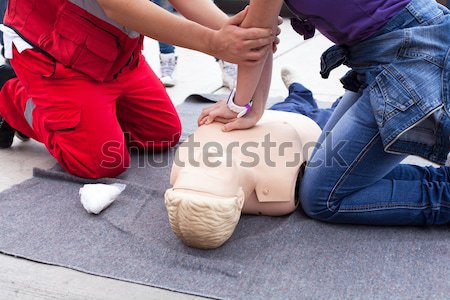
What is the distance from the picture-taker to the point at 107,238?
1.40 meters

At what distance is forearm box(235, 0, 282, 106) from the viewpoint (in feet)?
4.11

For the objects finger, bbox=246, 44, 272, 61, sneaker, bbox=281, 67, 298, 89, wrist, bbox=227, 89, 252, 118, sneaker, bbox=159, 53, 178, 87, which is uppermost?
finger, bbox=246, 44, 272, 61

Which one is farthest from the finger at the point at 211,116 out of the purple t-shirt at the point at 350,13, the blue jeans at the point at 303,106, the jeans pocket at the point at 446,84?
the jeans pocket at the point at 446,84

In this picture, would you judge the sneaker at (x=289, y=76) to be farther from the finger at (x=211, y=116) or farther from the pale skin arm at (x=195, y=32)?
the pale skin arm at (x=195, y=32)

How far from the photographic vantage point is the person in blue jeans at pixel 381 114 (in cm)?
125

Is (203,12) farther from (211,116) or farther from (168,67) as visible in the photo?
(168,67)

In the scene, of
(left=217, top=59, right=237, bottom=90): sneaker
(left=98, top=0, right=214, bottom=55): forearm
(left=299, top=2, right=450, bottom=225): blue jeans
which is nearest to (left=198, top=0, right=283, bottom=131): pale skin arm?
(left=98, top=0, right=214, bottom=55): forearm

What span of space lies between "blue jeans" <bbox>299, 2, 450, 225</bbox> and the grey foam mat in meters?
0.04

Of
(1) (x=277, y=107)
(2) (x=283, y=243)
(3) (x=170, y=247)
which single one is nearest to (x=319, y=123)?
(1) (x=277, y=107)

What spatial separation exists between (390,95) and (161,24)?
1.90 feet

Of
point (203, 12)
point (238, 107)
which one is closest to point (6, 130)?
point (203, 12)

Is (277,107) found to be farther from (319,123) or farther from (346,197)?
(346,197)

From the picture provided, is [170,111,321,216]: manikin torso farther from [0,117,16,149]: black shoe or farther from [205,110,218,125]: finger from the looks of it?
[0,117,16,149]: black shoe

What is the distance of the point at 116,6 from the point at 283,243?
0.73 metres
